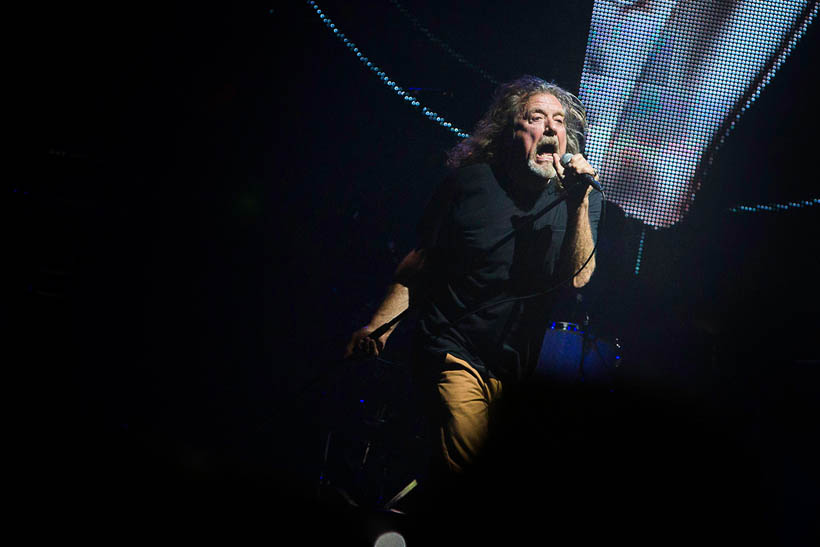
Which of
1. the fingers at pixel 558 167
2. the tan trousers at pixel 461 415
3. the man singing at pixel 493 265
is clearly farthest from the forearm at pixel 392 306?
the fingers at pixel 558 167

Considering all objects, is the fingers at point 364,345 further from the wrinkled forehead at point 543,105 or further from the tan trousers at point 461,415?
the wrinkled forehead at point 543,105

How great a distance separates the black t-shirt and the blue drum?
1.88 ft

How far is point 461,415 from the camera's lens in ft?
6.47

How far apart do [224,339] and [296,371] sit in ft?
1.53

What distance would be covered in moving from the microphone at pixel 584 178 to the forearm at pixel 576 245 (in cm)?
12

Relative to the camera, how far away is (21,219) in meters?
3.34

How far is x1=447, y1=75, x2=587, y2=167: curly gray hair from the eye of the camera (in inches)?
89.1

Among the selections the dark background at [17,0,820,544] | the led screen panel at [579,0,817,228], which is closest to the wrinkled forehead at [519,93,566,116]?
the led screen panel at [579,0,817,228]

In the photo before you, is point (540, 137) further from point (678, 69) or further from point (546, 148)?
point (678, 69)

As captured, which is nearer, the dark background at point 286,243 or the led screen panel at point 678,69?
the led screen panel at point 678,69

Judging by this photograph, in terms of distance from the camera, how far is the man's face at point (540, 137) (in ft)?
6.98

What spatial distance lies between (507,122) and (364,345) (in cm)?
107

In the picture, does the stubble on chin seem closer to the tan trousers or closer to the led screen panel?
the led screen panel

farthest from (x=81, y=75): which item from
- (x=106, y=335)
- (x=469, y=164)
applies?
(x=469, y=164)
